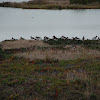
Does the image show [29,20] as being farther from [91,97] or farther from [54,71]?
[91,97]

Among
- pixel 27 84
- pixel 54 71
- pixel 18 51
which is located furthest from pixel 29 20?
pixel 27 84

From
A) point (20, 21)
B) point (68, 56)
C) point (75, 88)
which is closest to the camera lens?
point (75, 88)

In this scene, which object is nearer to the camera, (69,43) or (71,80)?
(71,80)

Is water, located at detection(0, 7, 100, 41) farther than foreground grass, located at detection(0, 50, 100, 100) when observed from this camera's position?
Yes

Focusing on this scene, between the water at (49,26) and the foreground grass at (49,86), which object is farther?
the water at (49,26)

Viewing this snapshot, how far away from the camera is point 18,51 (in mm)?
14781

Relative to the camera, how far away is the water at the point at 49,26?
22.0 metres

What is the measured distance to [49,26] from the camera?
24.9 metres

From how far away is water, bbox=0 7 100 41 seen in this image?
22.0 m

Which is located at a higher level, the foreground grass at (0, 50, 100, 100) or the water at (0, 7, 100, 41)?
the water at (0, 7, 100, 41)

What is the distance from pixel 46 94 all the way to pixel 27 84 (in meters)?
1.06

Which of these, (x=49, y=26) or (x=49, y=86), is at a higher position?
(x=49, y=26)

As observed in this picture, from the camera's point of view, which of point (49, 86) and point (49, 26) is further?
point (49, 26)

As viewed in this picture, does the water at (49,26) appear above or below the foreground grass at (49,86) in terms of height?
above
